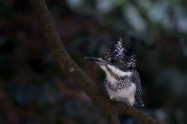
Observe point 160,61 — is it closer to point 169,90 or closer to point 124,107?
point 169,90

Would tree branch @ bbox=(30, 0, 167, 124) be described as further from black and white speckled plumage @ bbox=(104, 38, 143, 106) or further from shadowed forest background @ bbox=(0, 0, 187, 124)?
shadowed forest background @ bbox=(0, 0, 187, 124)

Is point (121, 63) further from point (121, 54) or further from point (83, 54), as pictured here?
point (83, 54)

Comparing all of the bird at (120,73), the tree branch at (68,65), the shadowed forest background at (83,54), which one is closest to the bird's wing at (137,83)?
the bird at (120,73)

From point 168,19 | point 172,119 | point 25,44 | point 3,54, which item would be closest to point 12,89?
point 3,54

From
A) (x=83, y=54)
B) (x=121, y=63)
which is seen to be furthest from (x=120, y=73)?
(x=83, y=54)

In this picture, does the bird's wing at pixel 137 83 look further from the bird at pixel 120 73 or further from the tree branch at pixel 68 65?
the tree branch at pixel 68 65

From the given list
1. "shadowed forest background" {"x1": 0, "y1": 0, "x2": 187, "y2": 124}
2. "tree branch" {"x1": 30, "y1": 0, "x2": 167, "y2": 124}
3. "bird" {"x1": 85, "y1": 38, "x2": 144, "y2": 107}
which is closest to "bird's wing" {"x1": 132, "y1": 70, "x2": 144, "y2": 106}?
"bird" {"x1": 85, "y1": 38, "x2": 144, "y2": 107}

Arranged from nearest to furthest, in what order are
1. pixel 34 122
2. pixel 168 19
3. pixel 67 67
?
pixel 67 67 → pixel 34 122 → pixel 168 19
